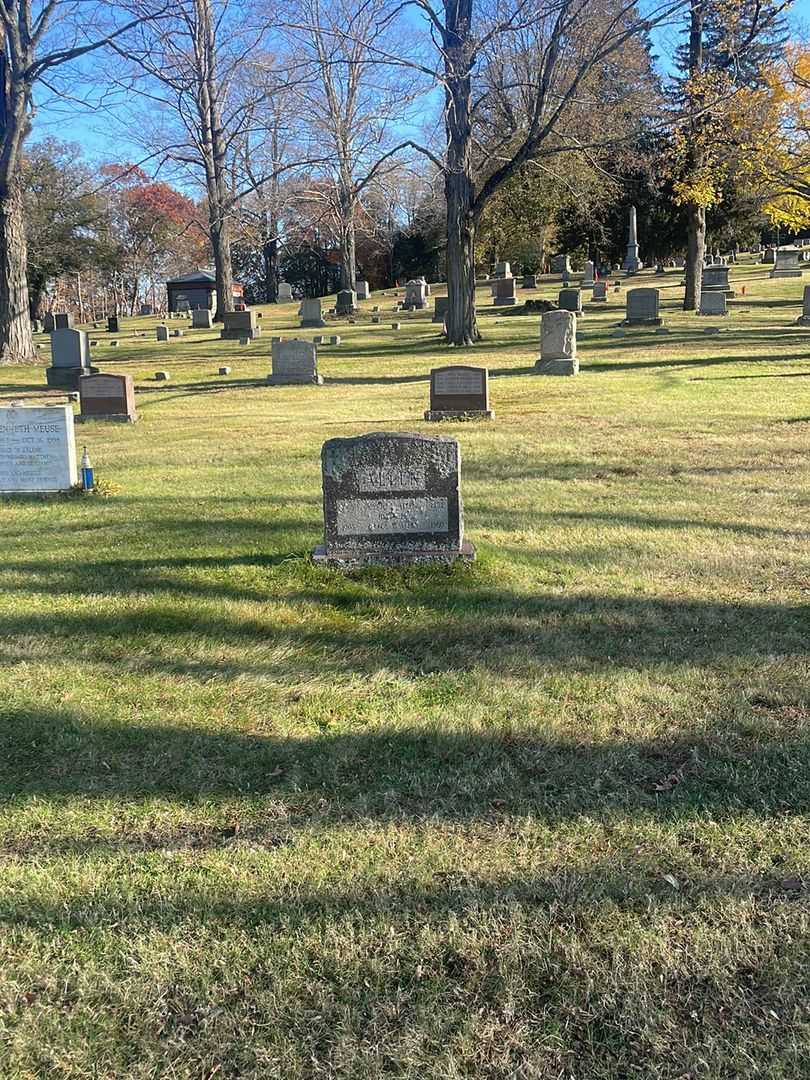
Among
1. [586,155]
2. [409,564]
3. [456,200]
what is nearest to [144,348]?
[456,200]

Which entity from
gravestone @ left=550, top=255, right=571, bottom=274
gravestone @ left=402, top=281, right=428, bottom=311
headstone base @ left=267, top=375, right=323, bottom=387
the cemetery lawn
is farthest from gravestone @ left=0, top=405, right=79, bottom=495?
gravestone @ left=550, top=255, right=571, bottom=274

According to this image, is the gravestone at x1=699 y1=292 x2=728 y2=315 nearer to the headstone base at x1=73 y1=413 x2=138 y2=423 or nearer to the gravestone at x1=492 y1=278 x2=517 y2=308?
the gravestone at x1=492 y1=278 x2=517 y2=308

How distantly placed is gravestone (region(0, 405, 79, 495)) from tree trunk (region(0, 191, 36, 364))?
18857 millimetres

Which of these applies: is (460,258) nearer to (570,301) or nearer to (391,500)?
(570,301)

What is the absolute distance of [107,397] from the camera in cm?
1608

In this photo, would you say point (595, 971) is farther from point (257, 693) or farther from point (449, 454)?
point (449, 454)

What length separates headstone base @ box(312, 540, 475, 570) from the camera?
6.51 metres

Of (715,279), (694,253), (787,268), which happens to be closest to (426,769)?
(694,253)

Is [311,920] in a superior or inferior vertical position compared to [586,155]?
inferior

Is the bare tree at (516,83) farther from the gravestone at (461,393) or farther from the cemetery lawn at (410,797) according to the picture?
the cemetery lawn at (410,797)

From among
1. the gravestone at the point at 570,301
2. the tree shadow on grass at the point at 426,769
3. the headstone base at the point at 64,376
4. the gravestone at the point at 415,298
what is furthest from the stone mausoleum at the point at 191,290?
the tree shadow on grass at the point at 426,769

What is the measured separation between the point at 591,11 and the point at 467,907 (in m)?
24.5

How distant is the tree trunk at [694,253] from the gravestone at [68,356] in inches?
878

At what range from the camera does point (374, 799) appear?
3566 millimetres
